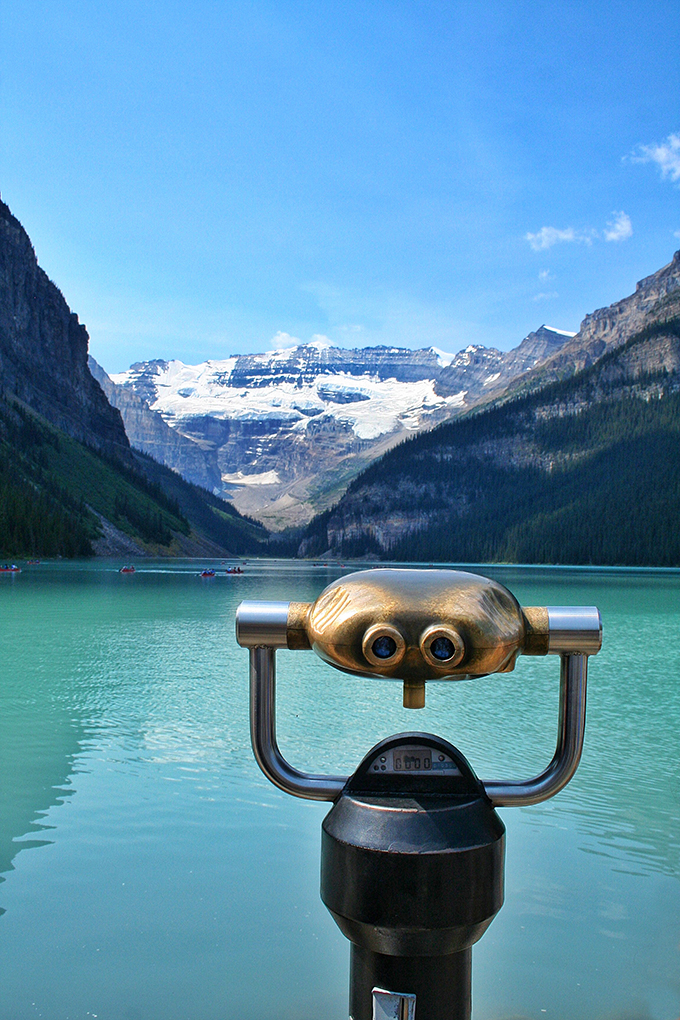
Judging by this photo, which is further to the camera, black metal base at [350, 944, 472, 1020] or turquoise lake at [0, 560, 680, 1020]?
turquoise lake at [0, 560, 680, 1020]

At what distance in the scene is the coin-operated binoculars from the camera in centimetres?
182

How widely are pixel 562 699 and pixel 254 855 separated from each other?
777 cm

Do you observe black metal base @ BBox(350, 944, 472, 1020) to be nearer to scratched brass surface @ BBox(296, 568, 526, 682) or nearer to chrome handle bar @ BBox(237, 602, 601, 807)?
chrome handle bar @ BBox(237, 602, 601, 807)

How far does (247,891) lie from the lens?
7770 millimetres

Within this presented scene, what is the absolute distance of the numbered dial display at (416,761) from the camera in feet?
6.46

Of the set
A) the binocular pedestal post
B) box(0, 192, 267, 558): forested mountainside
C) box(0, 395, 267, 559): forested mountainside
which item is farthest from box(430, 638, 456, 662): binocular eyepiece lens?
box(0, 192, 267, 558): forested mountainside

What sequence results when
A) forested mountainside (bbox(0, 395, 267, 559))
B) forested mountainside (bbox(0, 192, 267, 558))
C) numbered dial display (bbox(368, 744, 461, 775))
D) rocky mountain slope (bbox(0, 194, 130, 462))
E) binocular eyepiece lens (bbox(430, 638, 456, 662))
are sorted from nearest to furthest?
binocular eyepiece lens (bbox(430, 638, 456, 662))
numbered dial display (bbox(368, 744, 461, 775))
forested mountainside (bbox(0, 395, 267, 559))
forested mountainside (bbox(0, 192, 267, 558))
rocky mountain slope (bbox(0, 194, 130, 462))

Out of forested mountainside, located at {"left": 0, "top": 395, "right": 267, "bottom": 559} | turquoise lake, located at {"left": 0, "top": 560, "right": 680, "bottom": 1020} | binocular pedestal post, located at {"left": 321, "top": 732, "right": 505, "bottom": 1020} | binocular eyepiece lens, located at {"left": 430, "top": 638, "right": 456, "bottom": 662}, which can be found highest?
forested mountainside, located at {"left": 0, "top": 395, "right": 267, "bottom": 559}

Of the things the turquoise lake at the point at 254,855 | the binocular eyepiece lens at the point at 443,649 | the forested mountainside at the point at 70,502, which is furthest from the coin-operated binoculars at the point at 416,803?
the forested mountainside at the point at 70,502

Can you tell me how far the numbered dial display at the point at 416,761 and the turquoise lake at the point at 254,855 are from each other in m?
4.57

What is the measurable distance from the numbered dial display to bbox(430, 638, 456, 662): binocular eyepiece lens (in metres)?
0.31

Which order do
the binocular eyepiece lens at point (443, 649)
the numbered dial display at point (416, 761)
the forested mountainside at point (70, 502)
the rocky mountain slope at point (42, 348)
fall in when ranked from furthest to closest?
the rocky mountain slope at point (42, 348) → the forested mountainside at point (70, 502) → the numbered dial display at point (416, 761) → the binocular eyepiece lens at point (443, 649)

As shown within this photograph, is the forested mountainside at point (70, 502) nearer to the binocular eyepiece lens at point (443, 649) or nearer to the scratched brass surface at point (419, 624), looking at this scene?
the scratched brass surface at point (419, 624)

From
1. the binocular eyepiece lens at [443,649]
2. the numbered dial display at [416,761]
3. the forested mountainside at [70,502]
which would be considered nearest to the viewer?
the binocular eyepiece lens at [443,649]
